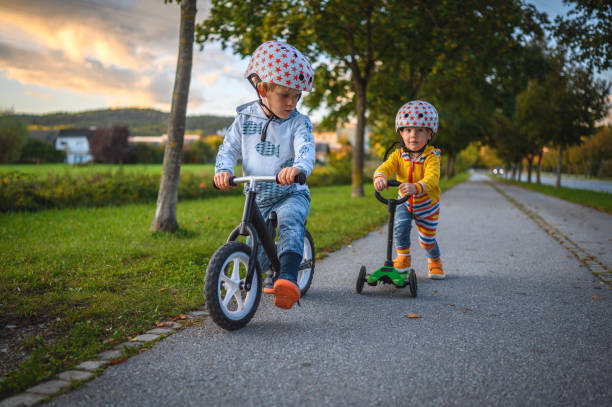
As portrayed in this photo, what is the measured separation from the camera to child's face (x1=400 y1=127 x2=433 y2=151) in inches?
169

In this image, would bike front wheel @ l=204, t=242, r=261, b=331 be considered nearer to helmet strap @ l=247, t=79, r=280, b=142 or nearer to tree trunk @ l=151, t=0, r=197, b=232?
helmet strap @ l=247, t=79, r=280, b=142

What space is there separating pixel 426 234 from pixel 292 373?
8.67 ft

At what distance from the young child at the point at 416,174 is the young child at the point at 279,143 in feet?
3.28

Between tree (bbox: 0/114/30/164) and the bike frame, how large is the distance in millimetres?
10567

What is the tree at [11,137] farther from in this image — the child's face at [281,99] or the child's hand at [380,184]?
the child's hand at [380,184]

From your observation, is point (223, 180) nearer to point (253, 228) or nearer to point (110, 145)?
point (253, 228)

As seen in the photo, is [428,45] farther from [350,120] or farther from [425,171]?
[425,171]

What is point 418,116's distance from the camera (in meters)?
4.16

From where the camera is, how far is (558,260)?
6172 mm

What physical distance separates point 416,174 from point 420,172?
0.04 meters

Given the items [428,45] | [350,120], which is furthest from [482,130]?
[428,45]

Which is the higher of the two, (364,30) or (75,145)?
(364,30)

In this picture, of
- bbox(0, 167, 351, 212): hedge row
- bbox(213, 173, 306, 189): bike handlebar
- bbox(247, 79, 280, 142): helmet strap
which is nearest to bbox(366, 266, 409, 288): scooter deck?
bbox(213, 173, 306, 189): bike handlebar

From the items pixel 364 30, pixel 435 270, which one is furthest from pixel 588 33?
pixel 435 270
